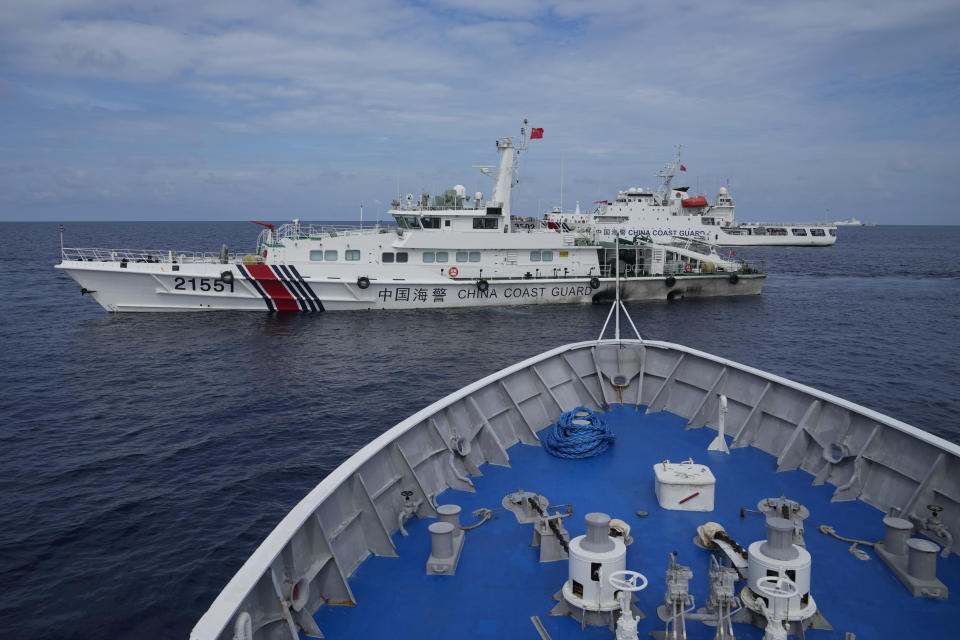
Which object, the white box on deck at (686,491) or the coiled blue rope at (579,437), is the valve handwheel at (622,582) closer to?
the white box on deck at (686,491)

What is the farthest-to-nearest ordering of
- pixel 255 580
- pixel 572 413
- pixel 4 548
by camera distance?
pixel 4 548, pixel 572 413, pixel 255 580

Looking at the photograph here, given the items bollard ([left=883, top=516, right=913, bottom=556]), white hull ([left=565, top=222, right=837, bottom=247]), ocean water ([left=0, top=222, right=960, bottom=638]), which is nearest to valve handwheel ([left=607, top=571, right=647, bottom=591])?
bollard ([left=883, top=516, right=913, bottom=556])

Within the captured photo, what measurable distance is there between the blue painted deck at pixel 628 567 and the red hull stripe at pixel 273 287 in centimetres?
2915

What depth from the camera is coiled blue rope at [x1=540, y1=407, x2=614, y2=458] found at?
9.19 m

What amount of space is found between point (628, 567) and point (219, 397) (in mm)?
19518

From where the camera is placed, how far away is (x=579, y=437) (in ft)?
30.3

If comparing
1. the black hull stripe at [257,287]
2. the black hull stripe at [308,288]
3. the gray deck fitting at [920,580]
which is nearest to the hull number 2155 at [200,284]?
the black hull stripe at [257,287]

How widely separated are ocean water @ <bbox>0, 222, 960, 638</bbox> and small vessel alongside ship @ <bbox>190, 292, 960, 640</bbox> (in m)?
6.35

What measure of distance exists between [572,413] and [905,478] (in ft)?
14.0

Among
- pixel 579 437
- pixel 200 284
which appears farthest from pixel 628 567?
pixel 200 284

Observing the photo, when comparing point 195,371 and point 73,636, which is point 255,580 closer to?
point 73,636

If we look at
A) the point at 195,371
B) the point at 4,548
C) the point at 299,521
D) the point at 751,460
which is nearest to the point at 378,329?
the point at 195,371

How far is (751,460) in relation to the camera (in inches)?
357

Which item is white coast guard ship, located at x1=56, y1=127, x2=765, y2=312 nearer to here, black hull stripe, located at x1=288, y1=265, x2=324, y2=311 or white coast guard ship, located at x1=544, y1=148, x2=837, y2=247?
black hull stripe, located at x1=288, y1=265, x2=324, y2=311
